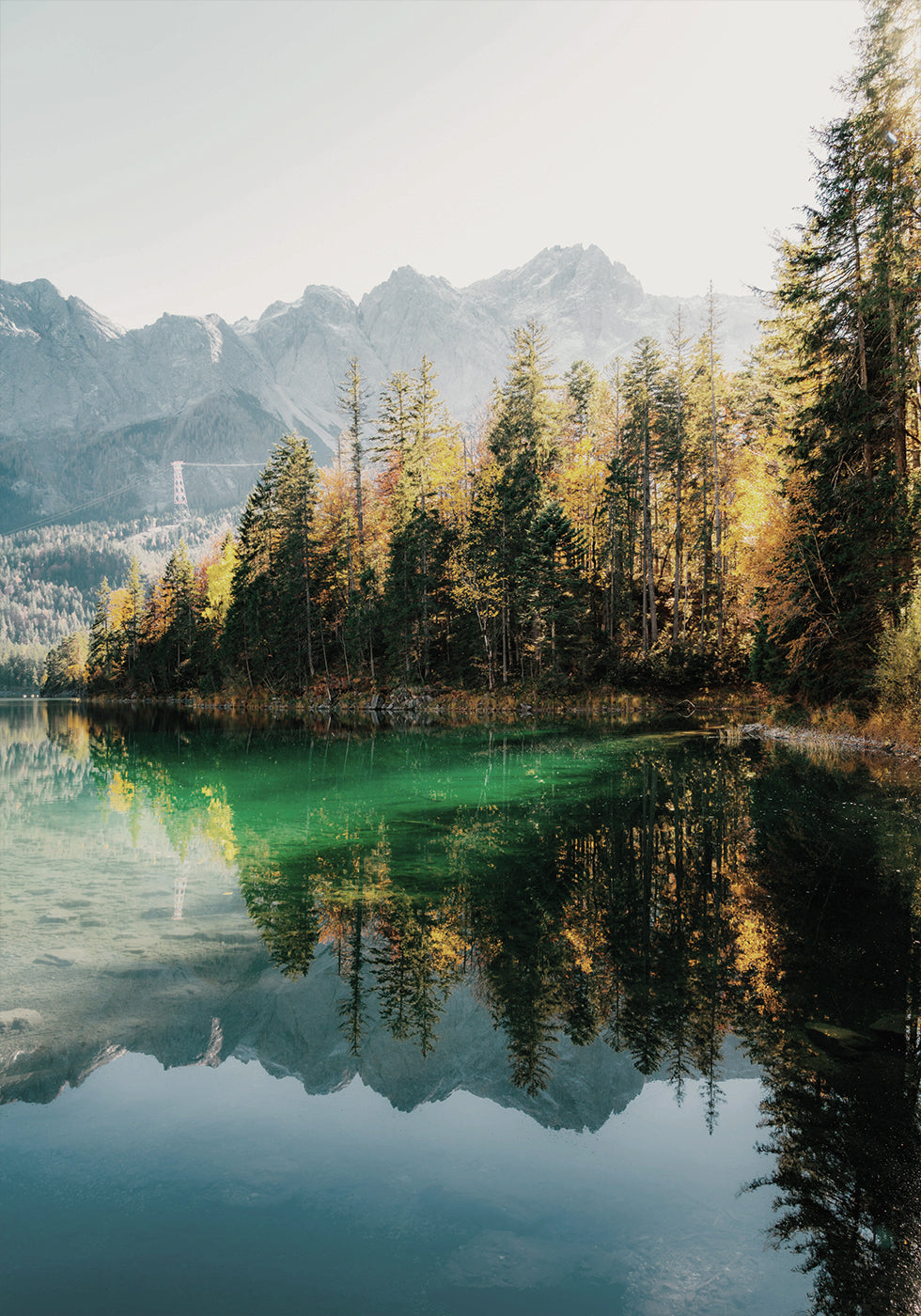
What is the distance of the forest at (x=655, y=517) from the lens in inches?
760

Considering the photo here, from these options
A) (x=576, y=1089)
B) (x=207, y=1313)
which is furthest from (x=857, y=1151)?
(x=207, y=1313)

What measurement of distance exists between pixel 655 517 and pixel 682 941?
126 feet

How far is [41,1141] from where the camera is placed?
4316 mm

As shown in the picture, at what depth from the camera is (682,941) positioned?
6.98 meters

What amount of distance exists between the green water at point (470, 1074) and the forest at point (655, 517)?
12.9 meters

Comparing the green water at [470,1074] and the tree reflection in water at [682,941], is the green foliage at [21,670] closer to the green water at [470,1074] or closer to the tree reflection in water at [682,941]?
the tree reflection in water at [682,941]

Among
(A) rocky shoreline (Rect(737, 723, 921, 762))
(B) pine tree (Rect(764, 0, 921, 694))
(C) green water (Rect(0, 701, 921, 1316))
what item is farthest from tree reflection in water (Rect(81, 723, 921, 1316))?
(B) pine tree (Rect(764, 0, 921, 694))

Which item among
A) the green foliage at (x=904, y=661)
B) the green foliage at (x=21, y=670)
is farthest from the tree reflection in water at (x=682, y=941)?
the green foliage at (x=21, y=670)

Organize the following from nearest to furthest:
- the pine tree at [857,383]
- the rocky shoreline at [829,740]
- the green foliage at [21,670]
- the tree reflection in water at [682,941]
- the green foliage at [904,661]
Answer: the tree reflection in water at [682,941], the green foliage at [904,661], the pine tree at [857,383], the rocky shoreline at [829,740], the green foliage at [21,670]

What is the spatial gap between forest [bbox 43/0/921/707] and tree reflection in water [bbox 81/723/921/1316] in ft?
31.5

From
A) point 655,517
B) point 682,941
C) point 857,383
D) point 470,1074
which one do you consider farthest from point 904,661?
point 655,517

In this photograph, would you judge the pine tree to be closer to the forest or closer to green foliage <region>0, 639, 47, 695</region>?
the forest

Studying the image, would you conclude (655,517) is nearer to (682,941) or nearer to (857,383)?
(857,383)

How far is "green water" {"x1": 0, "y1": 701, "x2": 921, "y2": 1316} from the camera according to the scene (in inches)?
128
